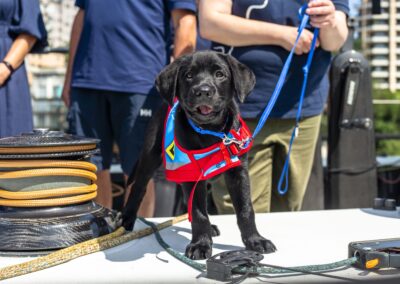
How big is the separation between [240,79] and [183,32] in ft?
3.74

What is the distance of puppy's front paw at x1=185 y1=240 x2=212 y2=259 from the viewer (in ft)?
4.11

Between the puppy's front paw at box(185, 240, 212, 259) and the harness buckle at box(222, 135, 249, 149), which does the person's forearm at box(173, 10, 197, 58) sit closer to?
the harness buckle at box(222, 135, 249, 149)

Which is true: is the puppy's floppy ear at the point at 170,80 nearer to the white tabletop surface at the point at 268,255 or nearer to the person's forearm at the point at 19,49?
the white tabletop surface at the point at 268,255

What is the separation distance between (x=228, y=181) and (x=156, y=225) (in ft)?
0.96

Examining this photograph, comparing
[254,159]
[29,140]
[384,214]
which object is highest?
[29,140]

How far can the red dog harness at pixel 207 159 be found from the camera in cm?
133

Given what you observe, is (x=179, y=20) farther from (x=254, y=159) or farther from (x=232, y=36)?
(x=254, y=159)

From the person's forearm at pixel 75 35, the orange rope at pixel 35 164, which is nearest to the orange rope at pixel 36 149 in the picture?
the orange rope at pixel 35 164

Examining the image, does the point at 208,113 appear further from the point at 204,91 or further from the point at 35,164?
the point at 35,164

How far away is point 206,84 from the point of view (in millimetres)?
1356

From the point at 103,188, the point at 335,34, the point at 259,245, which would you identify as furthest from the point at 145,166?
the point at 103,188

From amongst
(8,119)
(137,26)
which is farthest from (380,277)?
(8,119)

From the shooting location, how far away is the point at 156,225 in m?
1.57

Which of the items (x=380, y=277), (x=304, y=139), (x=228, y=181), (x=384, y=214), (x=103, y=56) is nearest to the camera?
(x=380, y=277)
